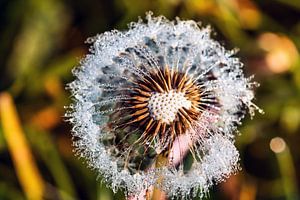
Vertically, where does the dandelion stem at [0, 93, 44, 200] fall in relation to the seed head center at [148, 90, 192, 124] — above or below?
above

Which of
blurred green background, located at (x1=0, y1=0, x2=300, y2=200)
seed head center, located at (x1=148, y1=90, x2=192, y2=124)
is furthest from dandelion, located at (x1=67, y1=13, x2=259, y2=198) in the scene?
blurred green background, located at (x1=0, y1=0, x2=300, y2=200)

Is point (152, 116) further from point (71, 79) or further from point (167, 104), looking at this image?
point (71, 79)

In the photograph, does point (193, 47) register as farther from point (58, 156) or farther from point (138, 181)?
point (58, 156)

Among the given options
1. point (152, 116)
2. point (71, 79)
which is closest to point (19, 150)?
point (71, 79)

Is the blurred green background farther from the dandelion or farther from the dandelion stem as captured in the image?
the dandelion

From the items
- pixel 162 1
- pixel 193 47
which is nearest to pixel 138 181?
pixel 193 47

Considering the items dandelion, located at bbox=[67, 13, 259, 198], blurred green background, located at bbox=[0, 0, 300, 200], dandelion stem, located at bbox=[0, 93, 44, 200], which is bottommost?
dandelion, located at bbox=[67, 13, 259, 198]

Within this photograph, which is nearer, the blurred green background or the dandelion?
the dandelion

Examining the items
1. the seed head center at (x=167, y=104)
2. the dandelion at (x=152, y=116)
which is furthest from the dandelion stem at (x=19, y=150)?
the seed head center at (x=167, y=104)
